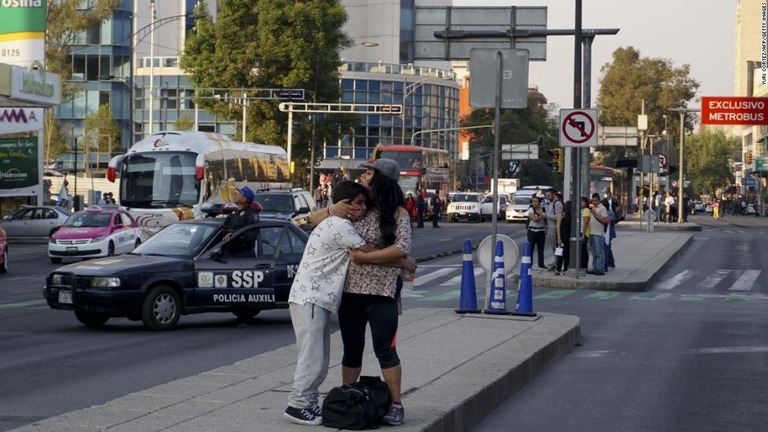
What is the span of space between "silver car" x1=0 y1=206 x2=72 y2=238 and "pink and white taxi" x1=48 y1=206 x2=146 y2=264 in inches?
341

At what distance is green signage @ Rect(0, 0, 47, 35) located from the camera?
4888cm

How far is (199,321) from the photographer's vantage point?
1870cm

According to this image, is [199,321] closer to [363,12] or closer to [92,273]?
[92,273]

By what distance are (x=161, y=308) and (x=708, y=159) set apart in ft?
510

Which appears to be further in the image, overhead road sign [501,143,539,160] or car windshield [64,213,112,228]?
overhead road sign [501,143,539,160]

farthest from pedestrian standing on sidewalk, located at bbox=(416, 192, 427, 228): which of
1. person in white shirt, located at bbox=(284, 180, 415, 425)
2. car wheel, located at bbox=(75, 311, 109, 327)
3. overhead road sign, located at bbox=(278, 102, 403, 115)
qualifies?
person in white shirt, located at bbox=(284, 180, 415, 425)

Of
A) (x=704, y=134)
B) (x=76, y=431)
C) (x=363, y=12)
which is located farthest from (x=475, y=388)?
(x=704, y=134)

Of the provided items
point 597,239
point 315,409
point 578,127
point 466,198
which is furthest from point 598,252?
point 466,198

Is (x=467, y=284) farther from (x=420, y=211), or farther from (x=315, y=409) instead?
(x=420, y=211)

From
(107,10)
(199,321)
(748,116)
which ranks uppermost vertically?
(107,10)

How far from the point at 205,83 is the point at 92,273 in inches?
1930

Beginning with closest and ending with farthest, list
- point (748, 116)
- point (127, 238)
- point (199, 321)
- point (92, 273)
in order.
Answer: point (92, 273)
point (199, 321)
point (127, 238)
point (748, 116)

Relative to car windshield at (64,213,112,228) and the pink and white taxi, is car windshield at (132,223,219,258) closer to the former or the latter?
the pink and white taxi

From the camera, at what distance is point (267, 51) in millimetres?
63125
